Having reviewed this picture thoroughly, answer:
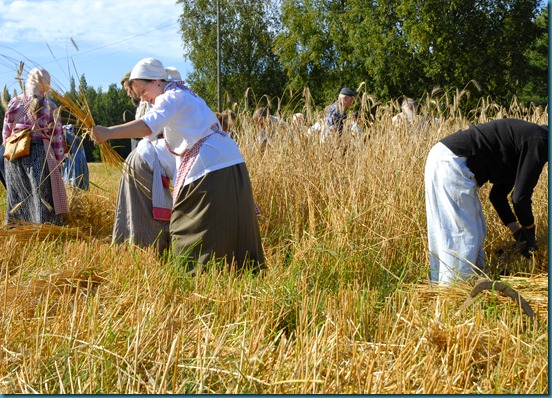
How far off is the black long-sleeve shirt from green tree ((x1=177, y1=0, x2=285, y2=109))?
19942 mm

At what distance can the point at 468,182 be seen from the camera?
10.5ft

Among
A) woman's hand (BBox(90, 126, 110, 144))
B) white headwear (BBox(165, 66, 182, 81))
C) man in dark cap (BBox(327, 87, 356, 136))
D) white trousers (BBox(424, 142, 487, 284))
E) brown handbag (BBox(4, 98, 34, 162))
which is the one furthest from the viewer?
man in dark cap (BBox(327, 87, 356, 136))

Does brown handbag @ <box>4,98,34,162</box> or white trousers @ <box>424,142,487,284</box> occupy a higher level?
brown handbag @ <box>4,98,34,162</box>

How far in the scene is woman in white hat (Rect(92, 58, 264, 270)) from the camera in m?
3.25

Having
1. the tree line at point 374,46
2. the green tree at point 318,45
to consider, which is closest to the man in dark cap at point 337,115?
the tree line at point 374,46

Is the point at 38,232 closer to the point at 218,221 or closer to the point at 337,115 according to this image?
the point at 218,221

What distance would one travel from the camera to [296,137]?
4637mm

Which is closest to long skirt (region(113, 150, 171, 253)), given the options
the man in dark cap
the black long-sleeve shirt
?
the man in dark cap

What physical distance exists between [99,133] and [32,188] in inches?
84.0

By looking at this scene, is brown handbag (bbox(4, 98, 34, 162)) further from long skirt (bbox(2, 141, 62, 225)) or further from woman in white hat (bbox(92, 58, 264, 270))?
woman in white hat (bbox(92, 58, 264, 270))

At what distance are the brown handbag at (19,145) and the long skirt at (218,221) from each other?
184cm

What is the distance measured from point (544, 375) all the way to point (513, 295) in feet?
1.85

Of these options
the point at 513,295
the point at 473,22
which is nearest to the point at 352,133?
the point at 513,295

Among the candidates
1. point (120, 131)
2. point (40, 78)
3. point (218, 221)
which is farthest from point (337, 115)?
point (40, 78)
